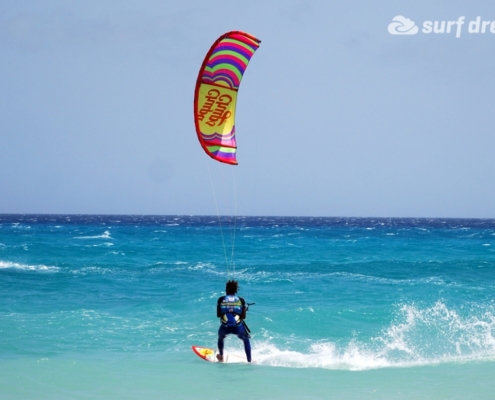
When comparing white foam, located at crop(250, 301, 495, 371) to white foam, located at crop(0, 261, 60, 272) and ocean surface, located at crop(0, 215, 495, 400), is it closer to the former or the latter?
ocean surface, located at crop(0, 215, 495, 400)

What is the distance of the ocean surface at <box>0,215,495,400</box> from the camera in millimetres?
9531

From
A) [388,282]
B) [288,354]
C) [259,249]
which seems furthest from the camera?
[259,249]

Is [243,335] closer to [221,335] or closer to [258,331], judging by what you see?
A: [221,335]

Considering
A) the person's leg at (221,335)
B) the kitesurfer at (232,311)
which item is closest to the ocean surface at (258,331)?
the person's leg at (221,335)

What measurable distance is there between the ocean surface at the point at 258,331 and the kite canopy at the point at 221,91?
4.04 metres

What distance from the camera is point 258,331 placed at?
14.2m

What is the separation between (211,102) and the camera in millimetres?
11406

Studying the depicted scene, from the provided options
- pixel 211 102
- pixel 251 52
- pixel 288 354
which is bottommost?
pixel 288 354

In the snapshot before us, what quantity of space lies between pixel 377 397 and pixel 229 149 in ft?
17.1

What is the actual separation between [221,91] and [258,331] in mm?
5797

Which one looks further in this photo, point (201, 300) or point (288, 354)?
point (201, 300)

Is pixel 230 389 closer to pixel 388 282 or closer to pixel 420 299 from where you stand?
pixel 420 299

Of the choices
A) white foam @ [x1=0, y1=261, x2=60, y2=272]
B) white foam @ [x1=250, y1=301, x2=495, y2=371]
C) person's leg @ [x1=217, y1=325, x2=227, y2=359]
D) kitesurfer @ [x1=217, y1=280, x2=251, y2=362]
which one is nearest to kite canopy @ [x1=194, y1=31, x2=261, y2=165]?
kitesurfer @ [x1=217, y1=280, x2=251, y2=362]

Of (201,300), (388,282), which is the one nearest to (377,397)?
(201,300)
